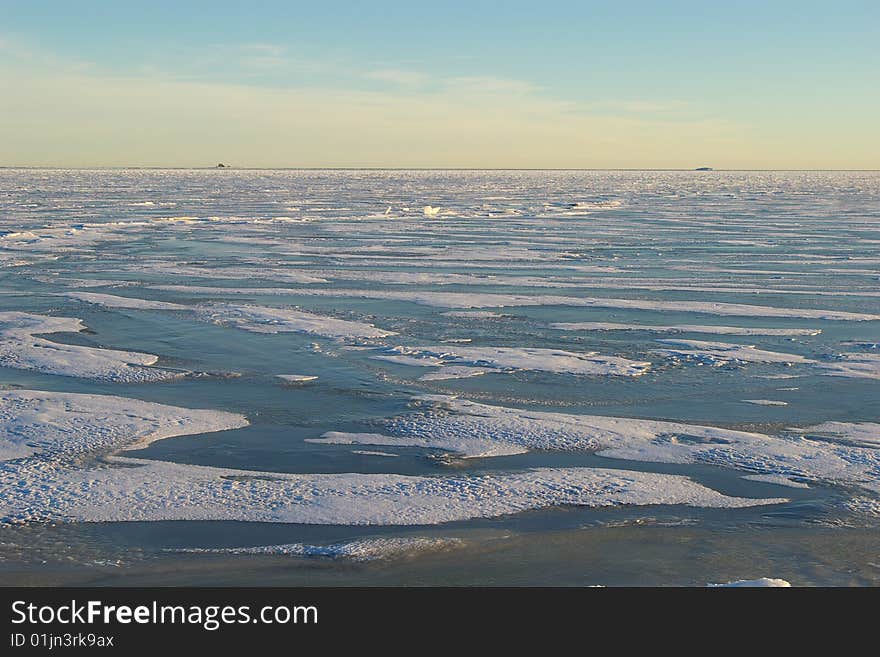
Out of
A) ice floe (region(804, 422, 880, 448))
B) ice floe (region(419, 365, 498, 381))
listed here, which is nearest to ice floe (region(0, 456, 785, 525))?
ice floe (region(804, 422, 880, 448))

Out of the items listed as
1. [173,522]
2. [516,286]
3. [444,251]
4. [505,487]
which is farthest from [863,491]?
[444,251]

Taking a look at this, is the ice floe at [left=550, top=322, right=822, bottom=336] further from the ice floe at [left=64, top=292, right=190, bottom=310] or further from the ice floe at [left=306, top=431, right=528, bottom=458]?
the ice floe at [left=64, top=292, right=190, bottom=310]

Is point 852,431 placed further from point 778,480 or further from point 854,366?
point 854,366

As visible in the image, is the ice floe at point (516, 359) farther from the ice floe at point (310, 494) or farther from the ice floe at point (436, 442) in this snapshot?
the ice floe at point (310, 494)
